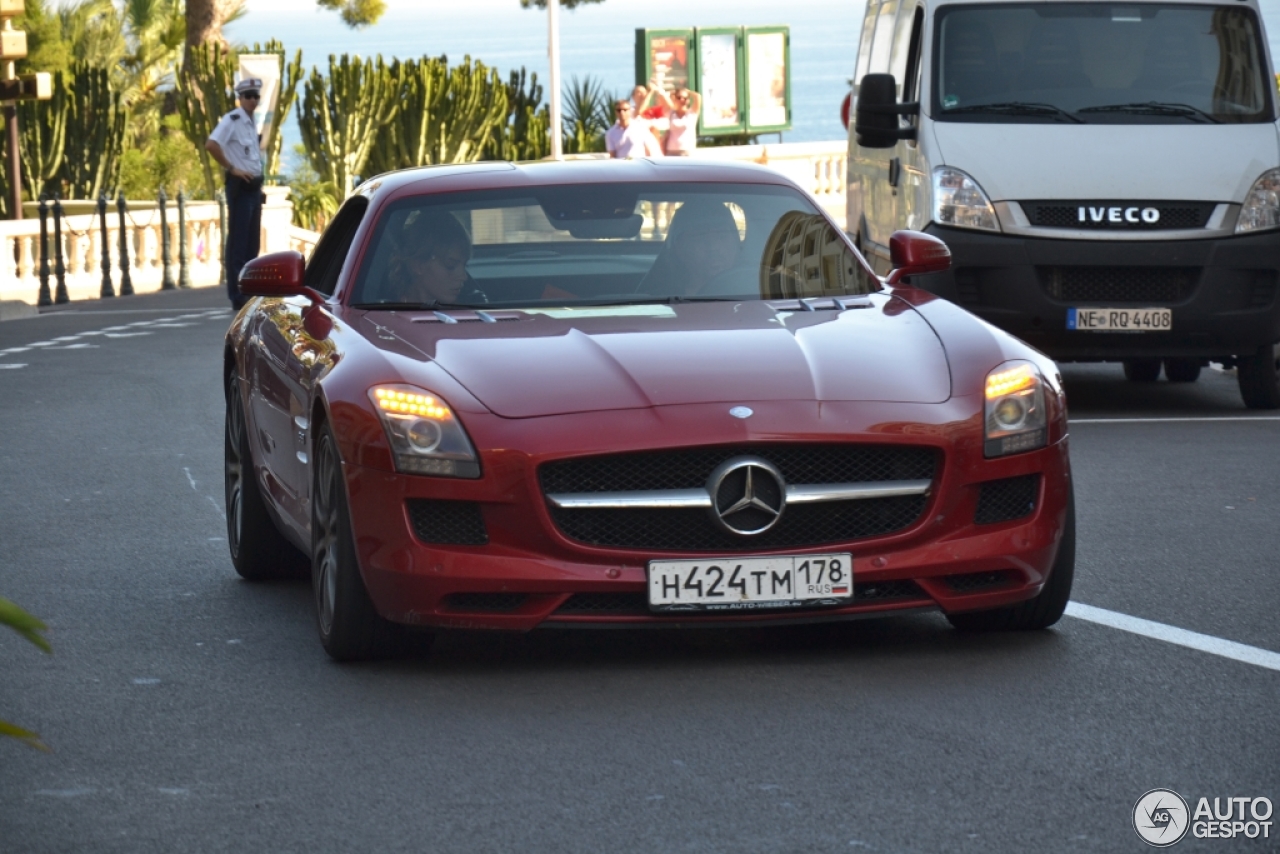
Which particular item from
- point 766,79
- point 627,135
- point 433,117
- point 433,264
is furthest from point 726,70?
point 433,264

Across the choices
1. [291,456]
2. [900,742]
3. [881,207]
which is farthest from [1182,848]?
[881,207]

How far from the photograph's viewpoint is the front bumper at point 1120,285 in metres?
12.6

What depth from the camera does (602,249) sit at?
771 centimetres

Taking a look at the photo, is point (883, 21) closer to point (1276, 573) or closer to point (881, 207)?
point (881, 207)

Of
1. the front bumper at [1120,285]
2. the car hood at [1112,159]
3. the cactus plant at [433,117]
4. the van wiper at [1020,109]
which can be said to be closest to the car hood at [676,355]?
the front bumper at [1120,285]

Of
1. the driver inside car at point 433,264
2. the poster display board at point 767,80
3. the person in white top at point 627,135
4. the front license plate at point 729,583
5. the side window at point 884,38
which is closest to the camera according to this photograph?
the front license plate at point 729,583

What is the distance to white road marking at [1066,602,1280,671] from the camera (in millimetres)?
6469

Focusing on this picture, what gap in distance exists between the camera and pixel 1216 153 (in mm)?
12750

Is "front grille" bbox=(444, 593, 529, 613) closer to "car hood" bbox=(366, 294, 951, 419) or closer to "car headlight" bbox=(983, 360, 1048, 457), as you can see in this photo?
"car hood" bbox=(366, 294, 951, 419)

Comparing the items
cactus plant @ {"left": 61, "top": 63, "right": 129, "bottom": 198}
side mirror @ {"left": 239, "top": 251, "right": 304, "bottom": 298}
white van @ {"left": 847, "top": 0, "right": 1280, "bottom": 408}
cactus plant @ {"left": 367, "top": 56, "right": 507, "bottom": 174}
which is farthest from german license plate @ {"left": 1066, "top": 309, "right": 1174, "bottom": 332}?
cactus plant @ {"left": 367, "top": 56, "right": 507, "bottom": 174}

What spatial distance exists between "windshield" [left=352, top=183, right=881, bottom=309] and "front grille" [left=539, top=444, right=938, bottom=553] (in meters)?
1.32

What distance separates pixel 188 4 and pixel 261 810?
127 feet

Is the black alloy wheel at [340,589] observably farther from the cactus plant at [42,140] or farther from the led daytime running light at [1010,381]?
the cactus plant at [42,140]

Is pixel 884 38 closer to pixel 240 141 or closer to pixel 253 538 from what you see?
pixel 253 538
